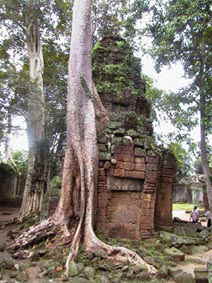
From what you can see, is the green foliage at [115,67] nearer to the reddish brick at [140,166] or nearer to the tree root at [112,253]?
the reddish brick at [140,166]

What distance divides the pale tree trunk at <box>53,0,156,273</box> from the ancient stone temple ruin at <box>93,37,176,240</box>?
0.41 m

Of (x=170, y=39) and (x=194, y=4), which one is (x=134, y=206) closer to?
(x=170, y=39)

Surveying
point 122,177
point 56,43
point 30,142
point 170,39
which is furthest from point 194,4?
point 56,43

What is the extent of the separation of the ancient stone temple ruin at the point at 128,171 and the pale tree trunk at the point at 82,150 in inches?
16.2

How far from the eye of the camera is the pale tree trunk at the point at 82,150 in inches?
171

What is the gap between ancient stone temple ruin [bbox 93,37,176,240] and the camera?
17.6 ft

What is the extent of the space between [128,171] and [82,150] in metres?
1.14

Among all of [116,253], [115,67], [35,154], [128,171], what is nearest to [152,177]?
[128,171]

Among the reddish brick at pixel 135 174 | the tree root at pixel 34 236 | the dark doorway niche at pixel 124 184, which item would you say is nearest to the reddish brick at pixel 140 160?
the reddish brick at pixel 135 174

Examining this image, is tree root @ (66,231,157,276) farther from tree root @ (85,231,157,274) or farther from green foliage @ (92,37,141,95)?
green foliage @ (92,37,141,95)

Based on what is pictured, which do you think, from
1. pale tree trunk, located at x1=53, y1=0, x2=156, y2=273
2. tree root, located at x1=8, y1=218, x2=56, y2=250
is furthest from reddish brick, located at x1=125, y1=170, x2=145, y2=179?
tree root, located at x1=8, y1=218, x2=56, y2=250

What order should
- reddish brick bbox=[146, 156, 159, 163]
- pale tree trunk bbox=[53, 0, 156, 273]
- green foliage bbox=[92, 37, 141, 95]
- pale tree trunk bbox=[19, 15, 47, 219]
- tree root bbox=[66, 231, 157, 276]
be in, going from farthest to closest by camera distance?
pale tree trunk bbox=[19, 15, 47, 219]
green foliage bbox=[92, 37, 141, 95]
reddish brick bbox=[146, 156, 159, 163]
pale tree trunk bbox=[53, 0, 156, 273]
tree root bbox=[66, 231, 157, 276]

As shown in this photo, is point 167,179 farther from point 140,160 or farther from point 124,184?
point 124,184

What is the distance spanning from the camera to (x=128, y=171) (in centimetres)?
545
